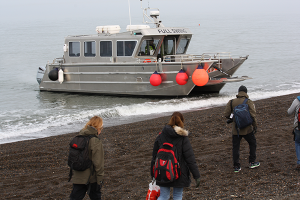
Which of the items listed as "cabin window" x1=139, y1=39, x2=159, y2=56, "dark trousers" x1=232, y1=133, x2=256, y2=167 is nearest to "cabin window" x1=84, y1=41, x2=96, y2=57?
"cabin window" x1=139, y1=39, x2=159, y2=56

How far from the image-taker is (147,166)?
590 centimetres

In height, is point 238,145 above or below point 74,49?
below

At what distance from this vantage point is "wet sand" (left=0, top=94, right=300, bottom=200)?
4.69 m

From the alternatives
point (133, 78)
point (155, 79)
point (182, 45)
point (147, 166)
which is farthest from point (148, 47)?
point (147, 166)

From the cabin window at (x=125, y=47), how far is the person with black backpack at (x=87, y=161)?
10.8 meters

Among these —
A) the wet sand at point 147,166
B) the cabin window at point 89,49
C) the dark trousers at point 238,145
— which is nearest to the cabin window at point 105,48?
the cabin window at point 89,49

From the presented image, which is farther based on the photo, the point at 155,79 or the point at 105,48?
the point at 105,48

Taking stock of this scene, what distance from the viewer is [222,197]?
4379mm

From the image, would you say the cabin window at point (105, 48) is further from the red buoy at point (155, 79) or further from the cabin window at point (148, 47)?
the red buoy at point (155, 79)

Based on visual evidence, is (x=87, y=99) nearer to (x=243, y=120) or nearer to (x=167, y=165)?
(x=243, y=120)

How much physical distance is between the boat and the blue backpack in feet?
25.8

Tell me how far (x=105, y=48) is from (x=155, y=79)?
2.79 m

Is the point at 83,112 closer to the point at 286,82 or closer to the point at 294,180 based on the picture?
the point at 294,180

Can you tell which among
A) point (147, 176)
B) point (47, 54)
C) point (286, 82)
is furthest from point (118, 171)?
point (47, 54)
